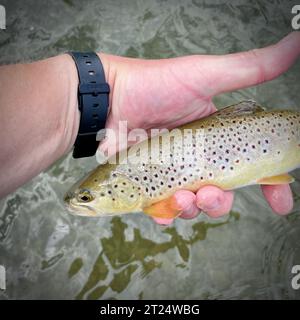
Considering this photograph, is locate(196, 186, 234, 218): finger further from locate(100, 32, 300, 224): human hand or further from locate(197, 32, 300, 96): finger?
locate(197, 32, 300, 96): finger

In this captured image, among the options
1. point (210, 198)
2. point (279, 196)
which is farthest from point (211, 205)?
point (279, 196)

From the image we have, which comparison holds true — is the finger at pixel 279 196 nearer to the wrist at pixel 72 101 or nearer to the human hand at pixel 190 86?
the human hand at pixel 190 86

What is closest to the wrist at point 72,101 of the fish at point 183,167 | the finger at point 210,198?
the fish at point 183,167

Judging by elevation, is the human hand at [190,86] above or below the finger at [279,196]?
above

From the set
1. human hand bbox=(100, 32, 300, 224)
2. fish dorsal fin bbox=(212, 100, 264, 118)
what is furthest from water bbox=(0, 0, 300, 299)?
fish dorsal fin bbox=(212, 100, 264, 118)

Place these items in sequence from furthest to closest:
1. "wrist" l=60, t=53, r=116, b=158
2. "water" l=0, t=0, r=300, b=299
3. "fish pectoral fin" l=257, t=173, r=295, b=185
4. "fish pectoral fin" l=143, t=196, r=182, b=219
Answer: "water" l=0, t=0, r=300, b=299 → "wrist" l=60, t=53, r=116, b=158 → "fish pectoral fin" l=257, t=173, r=295, b=185 → "fish pectoral fin" l=143, t=196, r=182, b=219

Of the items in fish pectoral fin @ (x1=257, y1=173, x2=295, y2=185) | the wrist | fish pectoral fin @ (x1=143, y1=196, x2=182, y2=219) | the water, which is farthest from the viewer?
the water

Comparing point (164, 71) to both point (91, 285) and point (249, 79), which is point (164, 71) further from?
point (91, 285)

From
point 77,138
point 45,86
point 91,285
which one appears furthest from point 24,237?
point 45,86
